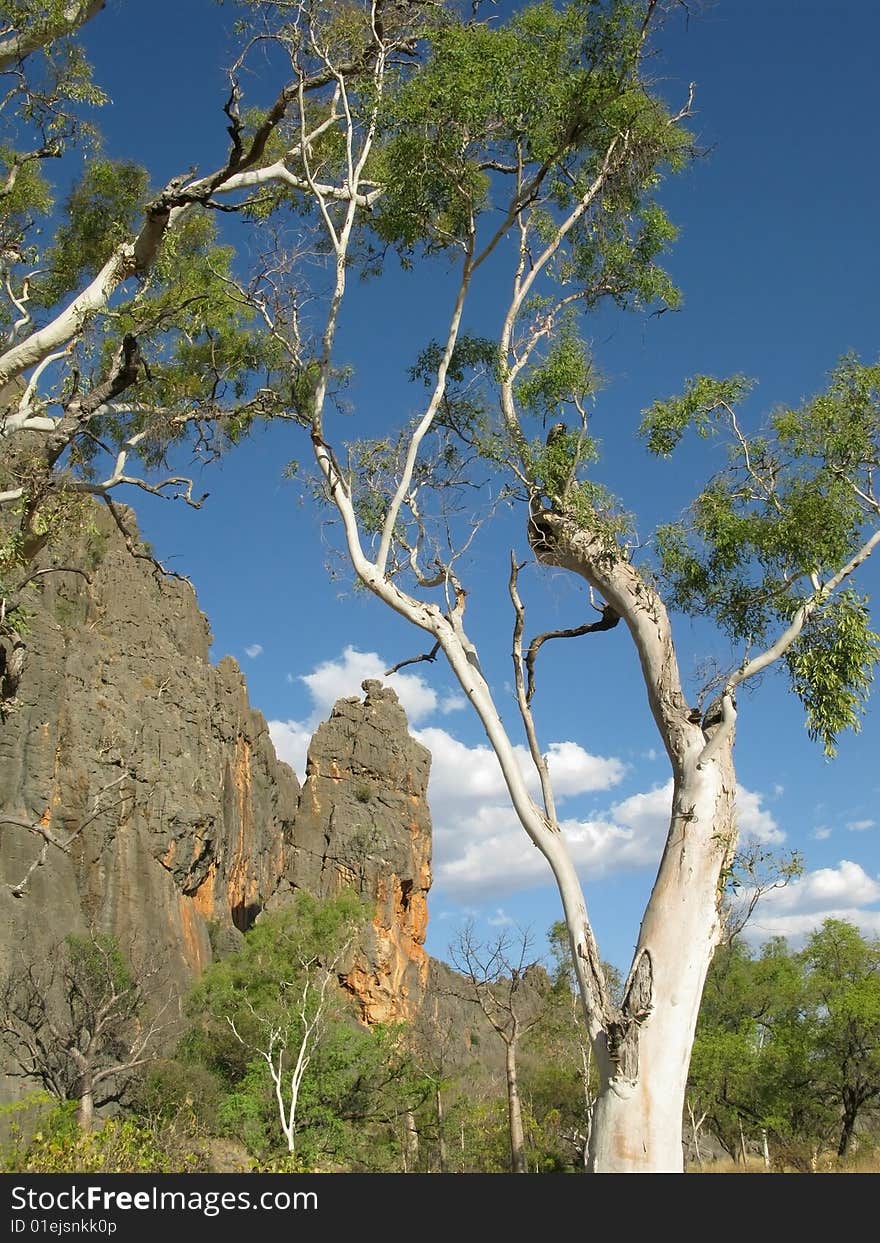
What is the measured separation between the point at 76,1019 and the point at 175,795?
1378cm

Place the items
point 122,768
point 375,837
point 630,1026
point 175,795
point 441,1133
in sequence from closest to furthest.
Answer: point 630,1026 < point 122,768 < point 441,1133 < point 175,795 < point 375,837

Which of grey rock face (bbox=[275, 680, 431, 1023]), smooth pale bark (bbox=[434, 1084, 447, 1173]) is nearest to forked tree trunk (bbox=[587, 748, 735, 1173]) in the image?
smooth pale bark (bbox=[434, 1084, 447, 1173])

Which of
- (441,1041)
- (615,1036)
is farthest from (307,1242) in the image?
(441,1041)

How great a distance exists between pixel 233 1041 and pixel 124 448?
2599cm

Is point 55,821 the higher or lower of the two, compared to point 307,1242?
higher

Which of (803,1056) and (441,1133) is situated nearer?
(803,1056)

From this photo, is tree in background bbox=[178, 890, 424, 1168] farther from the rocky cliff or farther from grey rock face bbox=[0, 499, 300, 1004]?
the rocky cliff

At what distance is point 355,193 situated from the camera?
10.3 metres

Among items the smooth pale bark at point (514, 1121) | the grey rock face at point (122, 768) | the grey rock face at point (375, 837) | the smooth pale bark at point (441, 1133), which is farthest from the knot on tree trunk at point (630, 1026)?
the grey rock face at point (375, 837)

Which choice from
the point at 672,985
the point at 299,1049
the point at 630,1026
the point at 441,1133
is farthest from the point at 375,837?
the point at 630,1026

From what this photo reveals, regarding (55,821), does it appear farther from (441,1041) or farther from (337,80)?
(337,80)

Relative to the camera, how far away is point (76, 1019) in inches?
956

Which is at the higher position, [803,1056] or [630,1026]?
[803,1056]

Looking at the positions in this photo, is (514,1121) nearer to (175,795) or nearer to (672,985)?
(672,985)
